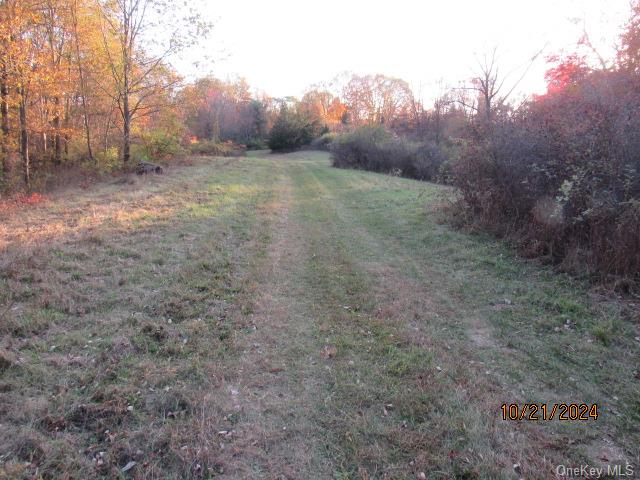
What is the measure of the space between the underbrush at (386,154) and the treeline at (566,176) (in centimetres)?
1372

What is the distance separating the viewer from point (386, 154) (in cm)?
2700

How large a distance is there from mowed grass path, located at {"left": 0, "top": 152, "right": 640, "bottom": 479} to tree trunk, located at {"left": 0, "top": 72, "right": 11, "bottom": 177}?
922 cm

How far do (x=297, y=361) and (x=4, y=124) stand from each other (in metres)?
17.4

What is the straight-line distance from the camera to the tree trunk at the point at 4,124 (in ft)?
44.9

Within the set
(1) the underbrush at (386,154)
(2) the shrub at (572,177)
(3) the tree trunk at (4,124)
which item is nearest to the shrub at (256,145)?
(1) the underbrush at (386,154)

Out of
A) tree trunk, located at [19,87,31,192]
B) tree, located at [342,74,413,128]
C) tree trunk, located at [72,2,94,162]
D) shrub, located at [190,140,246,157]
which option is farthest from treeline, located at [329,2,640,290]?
tree, located at [342,74,413,128]

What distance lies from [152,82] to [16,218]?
12062mm

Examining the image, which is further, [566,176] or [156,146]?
[156,146]

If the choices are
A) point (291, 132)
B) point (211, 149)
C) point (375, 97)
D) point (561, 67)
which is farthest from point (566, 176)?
point (375, 97)

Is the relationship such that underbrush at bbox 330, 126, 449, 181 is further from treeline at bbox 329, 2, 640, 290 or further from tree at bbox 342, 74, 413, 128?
tree at bbox 342, 74, 413, 128

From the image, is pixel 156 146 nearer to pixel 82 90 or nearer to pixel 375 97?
pixel 82 90

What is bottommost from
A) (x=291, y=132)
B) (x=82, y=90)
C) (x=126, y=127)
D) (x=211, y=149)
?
(x=126, y=127)

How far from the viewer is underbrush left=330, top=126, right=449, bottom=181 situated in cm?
2464

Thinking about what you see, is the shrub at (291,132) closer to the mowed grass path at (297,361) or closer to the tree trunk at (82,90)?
the tree trunk at (82,90)
